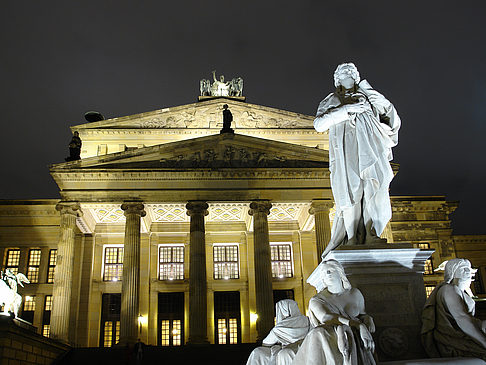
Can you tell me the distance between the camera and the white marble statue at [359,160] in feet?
21.0

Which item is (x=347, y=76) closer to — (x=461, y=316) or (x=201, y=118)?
(x=461, y=316)

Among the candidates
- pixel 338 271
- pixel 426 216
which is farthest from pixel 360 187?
pixel 426 216

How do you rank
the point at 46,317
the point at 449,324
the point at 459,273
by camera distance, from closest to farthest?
the point at 449,324
the point at 459,273
the point at 46,317

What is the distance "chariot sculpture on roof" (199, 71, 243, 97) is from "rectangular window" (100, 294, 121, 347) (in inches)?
750

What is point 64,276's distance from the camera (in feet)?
98.1

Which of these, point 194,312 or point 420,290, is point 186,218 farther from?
point 420,290

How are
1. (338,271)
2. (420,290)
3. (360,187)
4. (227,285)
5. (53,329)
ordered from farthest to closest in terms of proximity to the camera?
(227,285) < (53,329) < (360,187) < (420,290) < (338,271)

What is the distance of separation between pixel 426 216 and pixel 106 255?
25.0m

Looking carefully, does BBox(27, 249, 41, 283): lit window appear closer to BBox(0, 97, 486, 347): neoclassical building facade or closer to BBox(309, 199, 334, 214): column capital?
BBox(0, 97, 486, 347): neoclassical building facade

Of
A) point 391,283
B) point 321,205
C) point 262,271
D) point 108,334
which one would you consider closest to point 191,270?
point 262,271

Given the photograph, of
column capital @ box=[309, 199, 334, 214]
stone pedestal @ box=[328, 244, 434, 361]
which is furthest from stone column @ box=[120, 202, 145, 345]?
stone pedestal @ box=[328, 244, 434, 361]

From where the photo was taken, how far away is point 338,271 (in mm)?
4988

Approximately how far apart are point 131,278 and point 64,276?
13.3 ft

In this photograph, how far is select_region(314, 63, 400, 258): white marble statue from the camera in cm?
640
